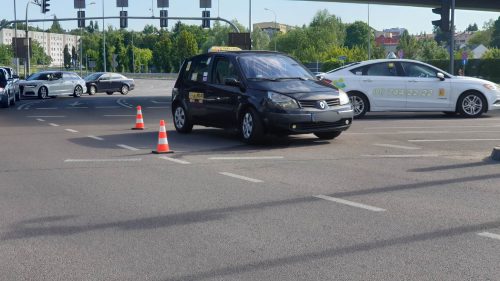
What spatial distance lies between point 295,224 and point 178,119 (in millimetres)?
9403

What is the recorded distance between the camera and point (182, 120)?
15.4 metres

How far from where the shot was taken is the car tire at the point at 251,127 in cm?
1246

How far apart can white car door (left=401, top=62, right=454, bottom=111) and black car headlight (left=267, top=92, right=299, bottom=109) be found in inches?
289

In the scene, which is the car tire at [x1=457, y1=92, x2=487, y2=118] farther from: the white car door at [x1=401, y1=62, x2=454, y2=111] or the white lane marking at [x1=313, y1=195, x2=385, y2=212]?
the white lane marking at [x1=313, y1=195, x2=385, y2=212]

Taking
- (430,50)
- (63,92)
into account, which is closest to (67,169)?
(63,92)

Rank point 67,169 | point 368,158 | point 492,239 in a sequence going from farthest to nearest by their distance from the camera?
1. point 368,158
2. point 67,169
3. point 492,239

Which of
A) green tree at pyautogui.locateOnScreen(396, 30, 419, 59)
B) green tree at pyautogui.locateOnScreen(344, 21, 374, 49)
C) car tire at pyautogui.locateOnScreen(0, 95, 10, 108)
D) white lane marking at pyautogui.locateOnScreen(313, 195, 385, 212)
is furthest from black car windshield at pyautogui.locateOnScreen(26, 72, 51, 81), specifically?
green tree at pyautogui.locateOnScreen(344, 21, 374, 49)

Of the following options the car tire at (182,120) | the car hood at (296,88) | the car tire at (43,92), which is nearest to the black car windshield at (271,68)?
the car hood at (296,88)

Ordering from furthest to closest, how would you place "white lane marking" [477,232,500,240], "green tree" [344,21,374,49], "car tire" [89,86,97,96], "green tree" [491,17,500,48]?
"green tree" [344,21,374,49], "green tree" [491,17,500,48], "car tire" [89,86,97,96], "white lane marking" [477,232,500,240]

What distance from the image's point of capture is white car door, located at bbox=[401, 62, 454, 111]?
61.7 feet

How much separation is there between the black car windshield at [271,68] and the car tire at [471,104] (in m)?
6.69

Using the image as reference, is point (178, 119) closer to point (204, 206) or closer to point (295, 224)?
point (204, 206)

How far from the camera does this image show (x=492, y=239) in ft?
19.1

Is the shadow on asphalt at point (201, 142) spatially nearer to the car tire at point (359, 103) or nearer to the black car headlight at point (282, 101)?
the black car headlight at point (282, 101)
